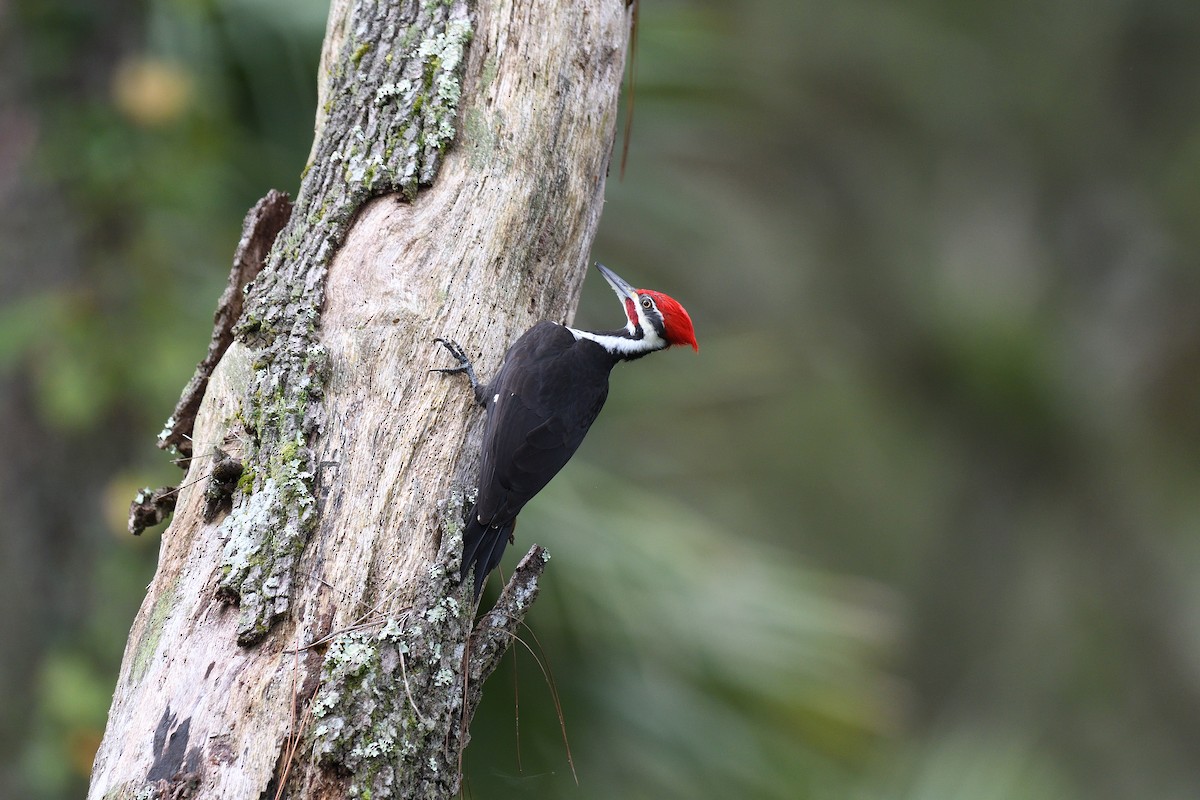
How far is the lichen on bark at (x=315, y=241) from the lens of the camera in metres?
2.11

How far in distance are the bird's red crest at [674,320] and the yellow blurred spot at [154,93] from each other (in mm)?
2039

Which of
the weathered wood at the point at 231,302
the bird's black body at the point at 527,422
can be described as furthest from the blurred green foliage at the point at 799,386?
the weathered wood at the point at 231,302

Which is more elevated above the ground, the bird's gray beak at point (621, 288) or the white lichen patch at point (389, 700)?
the bird's gray beak at point (621, 288)

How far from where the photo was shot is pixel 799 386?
37.1 feet

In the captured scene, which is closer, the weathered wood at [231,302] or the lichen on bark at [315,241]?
the lichen on bark at [315,241]

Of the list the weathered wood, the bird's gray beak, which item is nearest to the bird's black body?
the bird's gray beak

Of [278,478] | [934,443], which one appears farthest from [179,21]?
[934,443]

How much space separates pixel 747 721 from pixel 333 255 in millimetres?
2277

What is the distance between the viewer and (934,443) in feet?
34.3

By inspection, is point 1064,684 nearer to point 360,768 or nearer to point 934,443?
point 934,443

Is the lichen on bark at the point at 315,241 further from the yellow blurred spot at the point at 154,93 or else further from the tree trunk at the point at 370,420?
the yellow blurred spot at the point at 154,93

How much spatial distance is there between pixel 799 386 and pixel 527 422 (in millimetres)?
8769

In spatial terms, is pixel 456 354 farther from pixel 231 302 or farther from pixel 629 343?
pixel 629 343

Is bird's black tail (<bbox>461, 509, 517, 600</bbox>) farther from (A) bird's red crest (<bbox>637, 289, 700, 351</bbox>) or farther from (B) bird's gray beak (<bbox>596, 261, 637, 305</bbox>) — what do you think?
(B) bird's gray beak (<bbox>596, 261, 637, 305</bbox>)
